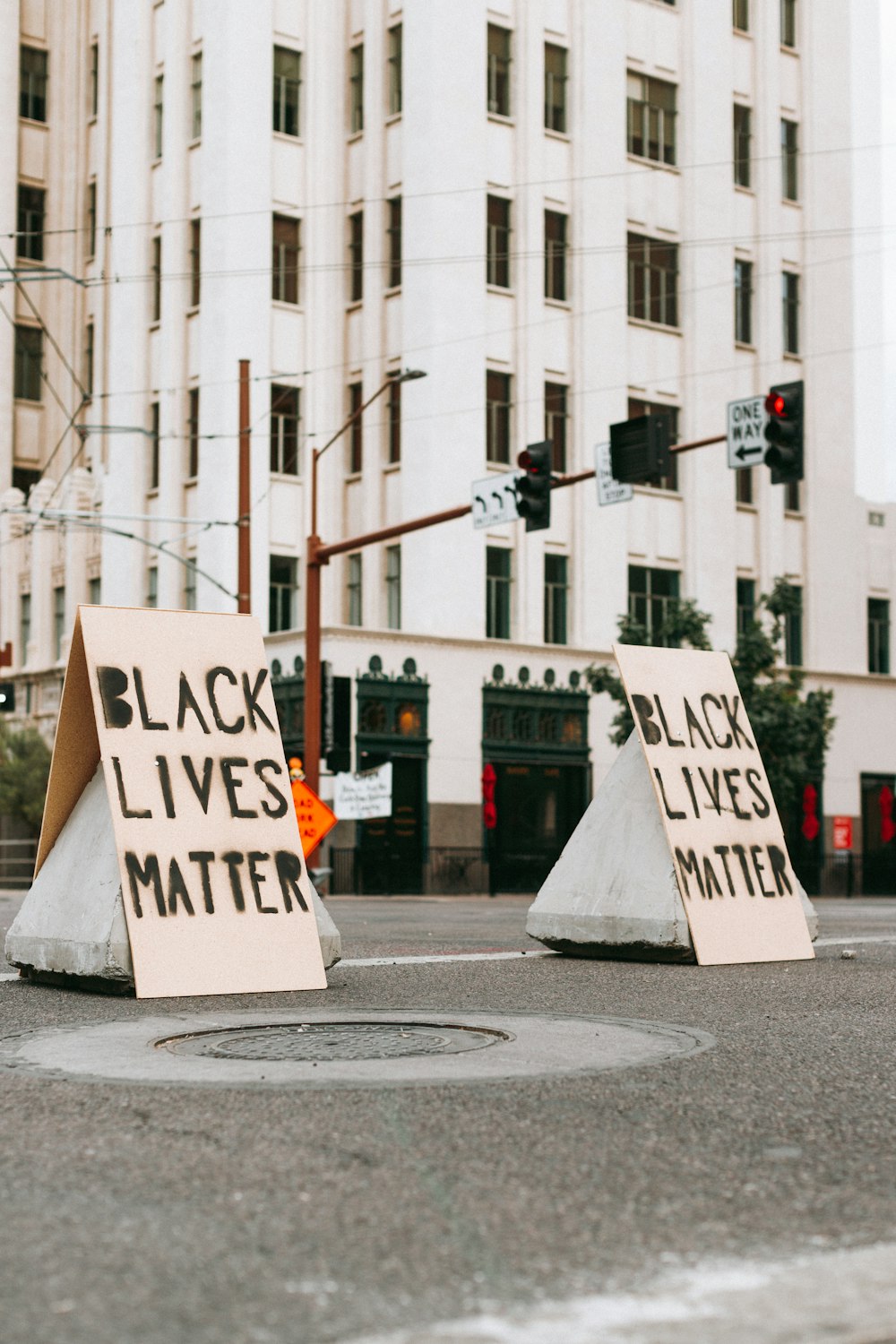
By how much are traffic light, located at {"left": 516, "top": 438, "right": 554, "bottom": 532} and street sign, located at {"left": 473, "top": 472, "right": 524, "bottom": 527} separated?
1097 millimetres

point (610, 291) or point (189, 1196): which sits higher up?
point (610, 291)

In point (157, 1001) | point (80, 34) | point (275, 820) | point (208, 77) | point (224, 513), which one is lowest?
point (157, 1001)

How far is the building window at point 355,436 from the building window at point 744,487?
29.6 ft

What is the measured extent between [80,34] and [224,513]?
57.5 feet

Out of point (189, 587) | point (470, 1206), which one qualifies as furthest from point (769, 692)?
point (470, 1206)

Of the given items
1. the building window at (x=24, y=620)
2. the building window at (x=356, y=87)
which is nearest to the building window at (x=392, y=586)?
the building window at (x=356, y=87)

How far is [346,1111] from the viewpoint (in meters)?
5.93

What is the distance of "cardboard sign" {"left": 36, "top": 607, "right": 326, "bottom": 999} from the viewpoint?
10062 millimetres

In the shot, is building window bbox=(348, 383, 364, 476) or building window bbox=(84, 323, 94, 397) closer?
building window bbox=(348, 383, 364, 476)

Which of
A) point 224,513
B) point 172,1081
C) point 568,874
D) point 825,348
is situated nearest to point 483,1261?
point 172,1081

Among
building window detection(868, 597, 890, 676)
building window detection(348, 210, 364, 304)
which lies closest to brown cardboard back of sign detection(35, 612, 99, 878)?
building window detection(348, 210, 364, 304)

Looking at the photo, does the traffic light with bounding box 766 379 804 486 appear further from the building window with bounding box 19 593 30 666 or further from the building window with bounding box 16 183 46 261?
the building window with bounding box 16 183 46 261

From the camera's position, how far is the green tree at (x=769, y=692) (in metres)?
33.9

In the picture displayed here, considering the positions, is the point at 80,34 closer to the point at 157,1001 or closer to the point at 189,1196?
the point at 157,1001
